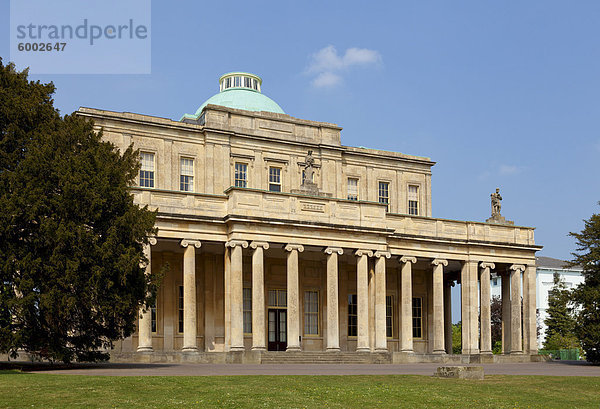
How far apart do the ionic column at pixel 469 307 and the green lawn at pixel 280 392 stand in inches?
867

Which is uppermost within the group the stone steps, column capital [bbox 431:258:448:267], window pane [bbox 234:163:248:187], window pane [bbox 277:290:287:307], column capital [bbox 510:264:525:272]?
window pane [bbox 234:163:248:187]

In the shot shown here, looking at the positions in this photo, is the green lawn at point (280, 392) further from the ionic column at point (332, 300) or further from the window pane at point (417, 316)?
the window pane at point (417, 316)

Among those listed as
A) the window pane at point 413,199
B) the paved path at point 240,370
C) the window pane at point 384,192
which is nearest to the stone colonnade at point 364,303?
the paved path at point 240,370

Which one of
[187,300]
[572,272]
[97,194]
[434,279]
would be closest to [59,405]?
[97,194]

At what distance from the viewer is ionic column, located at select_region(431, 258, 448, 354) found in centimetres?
4559

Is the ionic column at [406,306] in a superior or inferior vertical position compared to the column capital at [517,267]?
inferior

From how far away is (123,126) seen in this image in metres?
44.6

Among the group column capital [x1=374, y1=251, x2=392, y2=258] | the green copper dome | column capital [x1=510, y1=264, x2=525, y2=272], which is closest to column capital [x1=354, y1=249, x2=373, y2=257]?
column capital [x1=374, y1=251, x2=392, y2=258]

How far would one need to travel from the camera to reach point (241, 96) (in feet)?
171

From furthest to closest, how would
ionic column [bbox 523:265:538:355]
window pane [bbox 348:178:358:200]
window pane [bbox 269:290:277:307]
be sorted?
window pane [bbox 348:178:358:200] < ionic column [bbox 523:265:538:355] < window pane [bbox 269:290:277:307]

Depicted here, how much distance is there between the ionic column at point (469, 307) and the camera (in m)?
46.7

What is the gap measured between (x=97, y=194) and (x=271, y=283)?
18.1m

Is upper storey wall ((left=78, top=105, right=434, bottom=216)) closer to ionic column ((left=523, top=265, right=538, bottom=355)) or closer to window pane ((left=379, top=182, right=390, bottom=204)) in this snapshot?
window pane ((left=379, top=182, right=390, bottom=204))

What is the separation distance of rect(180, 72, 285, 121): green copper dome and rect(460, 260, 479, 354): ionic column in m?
17.3
